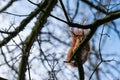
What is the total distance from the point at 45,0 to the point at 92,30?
1046mm

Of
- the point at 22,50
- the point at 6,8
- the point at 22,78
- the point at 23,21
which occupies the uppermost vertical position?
the point at 6,8

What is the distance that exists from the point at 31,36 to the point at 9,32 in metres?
0.31

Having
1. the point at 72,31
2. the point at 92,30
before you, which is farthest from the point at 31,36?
the point at 92,30

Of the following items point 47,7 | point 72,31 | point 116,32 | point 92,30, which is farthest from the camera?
point 116,32

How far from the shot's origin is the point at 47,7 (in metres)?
4.02

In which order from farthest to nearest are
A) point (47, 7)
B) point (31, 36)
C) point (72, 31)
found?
point (31, 36), point (47, 7), point (72, 31)

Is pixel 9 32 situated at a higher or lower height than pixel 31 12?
lower

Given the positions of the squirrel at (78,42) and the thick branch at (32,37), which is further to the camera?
the thick branch at (32,37)

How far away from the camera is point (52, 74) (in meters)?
4.02

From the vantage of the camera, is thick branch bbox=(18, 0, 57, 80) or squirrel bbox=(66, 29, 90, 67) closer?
squirrel bbox=(66, 29, 90, 67)

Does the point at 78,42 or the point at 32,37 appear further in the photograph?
the point at 32,37

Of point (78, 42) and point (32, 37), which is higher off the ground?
point (32, 37)

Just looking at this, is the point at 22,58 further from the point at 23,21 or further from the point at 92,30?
the point at 92,30

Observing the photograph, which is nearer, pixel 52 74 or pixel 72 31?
pixel 72 31
